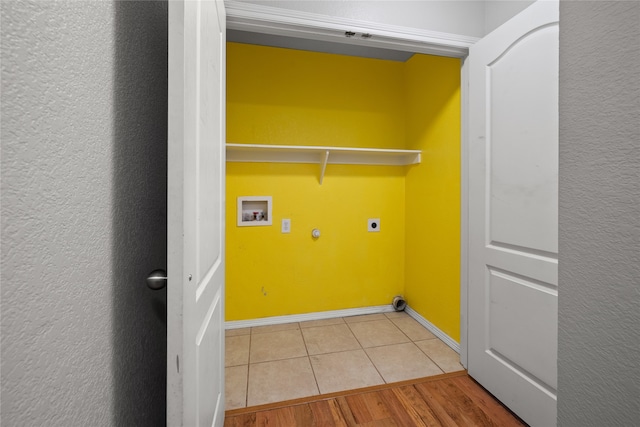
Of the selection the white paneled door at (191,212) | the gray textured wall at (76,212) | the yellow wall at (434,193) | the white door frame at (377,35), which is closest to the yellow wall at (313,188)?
the yellow wall at (434,193)

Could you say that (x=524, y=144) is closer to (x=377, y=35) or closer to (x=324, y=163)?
(x=377, y=35)

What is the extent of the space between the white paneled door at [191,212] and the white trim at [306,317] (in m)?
1.52

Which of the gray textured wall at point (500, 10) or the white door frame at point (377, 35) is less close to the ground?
the gray textured wall at point (500, 10)

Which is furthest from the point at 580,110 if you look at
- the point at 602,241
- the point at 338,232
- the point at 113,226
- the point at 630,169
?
the point at 338,232

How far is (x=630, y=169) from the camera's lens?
0.49 m

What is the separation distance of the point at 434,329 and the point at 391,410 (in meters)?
1.00

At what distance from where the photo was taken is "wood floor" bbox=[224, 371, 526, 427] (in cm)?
144

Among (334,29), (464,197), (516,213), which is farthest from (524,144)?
(334,29)

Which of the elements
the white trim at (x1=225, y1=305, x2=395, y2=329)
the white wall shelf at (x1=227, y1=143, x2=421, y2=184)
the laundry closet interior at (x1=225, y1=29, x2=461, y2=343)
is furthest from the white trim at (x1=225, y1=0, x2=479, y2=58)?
the white trim at (x1=225, y1=305, x2=395, y2=329)

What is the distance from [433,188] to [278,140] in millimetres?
1393

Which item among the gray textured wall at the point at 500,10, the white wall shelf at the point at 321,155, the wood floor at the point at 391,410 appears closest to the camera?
the wood floor at the point at 391,410

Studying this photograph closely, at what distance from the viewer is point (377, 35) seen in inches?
65.9

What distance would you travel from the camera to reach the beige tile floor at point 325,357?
5.57ft

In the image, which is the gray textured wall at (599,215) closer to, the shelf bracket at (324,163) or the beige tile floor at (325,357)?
the beige tile floor at (325,357)
